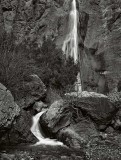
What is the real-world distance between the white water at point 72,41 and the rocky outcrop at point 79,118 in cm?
1087

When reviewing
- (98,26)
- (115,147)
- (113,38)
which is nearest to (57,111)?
(115,147)

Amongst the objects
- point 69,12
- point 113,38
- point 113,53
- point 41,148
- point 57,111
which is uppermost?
point 69,12

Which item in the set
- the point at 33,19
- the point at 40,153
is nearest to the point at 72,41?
the point at 33,19

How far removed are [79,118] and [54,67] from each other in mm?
10266

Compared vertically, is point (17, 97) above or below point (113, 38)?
below

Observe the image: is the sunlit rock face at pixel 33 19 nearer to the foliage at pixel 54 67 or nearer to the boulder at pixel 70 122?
the foliage at pixel 54 67

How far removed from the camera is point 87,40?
78.4 ft

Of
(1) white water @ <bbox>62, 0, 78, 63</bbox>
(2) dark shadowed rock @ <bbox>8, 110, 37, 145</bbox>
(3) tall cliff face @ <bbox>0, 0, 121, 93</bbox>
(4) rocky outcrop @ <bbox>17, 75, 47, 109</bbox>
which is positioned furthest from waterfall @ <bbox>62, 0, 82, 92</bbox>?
(2) dark shadowed rock @ <bbox>8, 110, 37, 145</bbox>

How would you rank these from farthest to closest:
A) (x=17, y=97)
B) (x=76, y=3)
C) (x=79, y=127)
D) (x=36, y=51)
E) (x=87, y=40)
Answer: (x=76, y=3) → (x=87, y=40) → (x=36, y=51) → (x=17, y=97) → (x=79, y=127)

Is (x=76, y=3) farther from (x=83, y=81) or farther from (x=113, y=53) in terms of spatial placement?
(x=83, y=81)

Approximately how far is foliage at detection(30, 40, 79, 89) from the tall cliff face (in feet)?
4.98

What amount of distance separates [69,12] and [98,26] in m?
A: 3.71

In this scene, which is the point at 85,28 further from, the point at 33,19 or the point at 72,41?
the point at 33,19

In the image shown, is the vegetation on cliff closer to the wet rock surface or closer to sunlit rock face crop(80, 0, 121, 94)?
sunlit rock face crop(80, 0, 121, 94)
